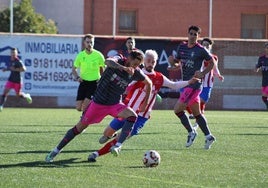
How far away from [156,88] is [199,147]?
6.25 feet

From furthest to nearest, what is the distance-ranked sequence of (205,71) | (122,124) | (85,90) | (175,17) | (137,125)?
(175,17) < (85,90) < (205,71) < (137,125) < (122,124)

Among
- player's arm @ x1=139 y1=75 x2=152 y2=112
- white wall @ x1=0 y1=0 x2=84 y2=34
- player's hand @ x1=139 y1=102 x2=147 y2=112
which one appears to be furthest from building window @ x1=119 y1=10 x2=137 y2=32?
player's arm @ x1=139 y1=75 x2=152 y2=112

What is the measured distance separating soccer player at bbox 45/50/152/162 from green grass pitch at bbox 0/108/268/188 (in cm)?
37

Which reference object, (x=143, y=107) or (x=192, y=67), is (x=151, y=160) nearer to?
(x=143, y=107)

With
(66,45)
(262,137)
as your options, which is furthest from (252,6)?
(262,137)

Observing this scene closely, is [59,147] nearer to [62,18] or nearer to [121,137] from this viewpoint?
[121,137]

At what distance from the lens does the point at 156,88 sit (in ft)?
39.6

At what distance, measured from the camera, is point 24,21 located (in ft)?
124

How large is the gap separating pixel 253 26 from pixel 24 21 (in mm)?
12686

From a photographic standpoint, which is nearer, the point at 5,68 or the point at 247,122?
the point at 247,122

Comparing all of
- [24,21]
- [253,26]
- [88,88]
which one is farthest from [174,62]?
[253,26]

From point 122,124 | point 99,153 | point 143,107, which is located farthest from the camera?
point 122,124

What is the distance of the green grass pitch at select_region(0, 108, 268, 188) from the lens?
29.7 feet

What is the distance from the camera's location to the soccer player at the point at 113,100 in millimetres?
10617
